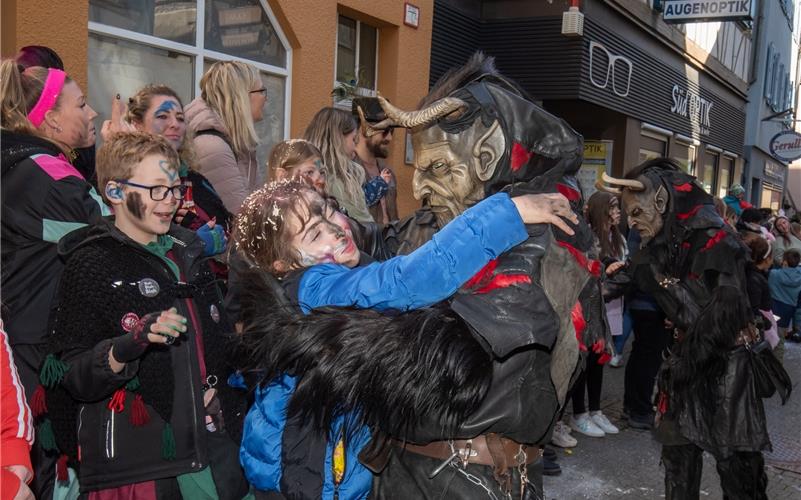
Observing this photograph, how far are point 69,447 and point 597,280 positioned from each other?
1788 millimetres

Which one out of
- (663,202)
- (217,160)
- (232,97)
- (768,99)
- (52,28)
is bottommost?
(663,202)

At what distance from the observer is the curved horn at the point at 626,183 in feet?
11.8

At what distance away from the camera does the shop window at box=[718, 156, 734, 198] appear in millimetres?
20506

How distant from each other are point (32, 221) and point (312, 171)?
46.6 inches

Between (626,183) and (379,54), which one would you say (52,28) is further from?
(379,54)

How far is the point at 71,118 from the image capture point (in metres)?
2.78

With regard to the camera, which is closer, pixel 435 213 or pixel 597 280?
pixel 597 280

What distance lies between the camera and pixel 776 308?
1005 centimetres

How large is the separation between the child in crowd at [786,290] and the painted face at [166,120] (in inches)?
364

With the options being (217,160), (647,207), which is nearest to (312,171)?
(217,160)

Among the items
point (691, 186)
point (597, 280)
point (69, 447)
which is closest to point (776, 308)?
point (691, 186)

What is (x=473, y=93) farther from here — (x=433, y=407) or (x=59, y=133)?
(x=59, y=133)

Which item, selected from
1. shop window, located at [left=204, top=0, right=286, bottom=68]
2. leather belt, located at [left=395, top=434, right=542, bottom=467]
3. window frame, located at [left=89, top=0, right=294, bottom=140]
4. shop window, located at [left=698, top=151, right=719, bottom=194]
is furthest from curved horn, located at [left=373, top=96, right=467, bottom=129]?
shop window, located at [left=698, top=151, right=719, bottom=194]

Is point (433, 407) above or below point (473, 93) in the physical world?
below
